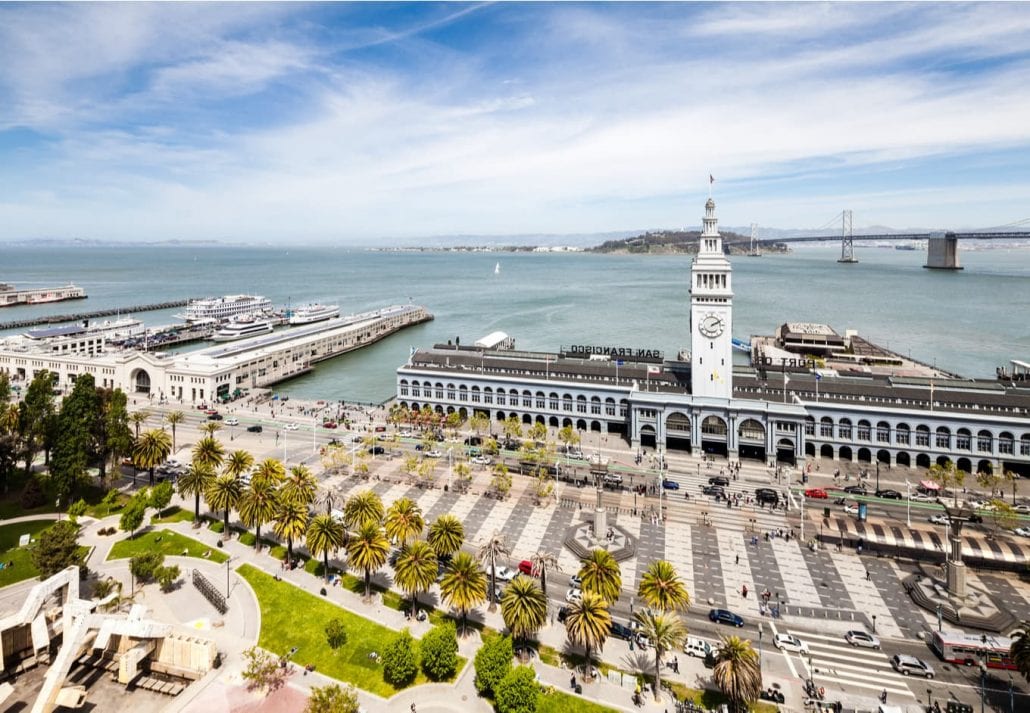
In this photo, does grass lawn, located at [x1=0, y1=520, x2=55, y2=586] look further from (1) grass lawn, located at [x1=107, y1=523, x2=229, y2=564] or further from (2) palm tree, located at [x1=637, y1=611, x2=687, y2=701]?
(2) palm tree, located at [x1=637, y1=611, x2=687, y2=701]

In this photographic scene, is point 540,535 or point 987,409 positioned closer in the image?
point 540,535

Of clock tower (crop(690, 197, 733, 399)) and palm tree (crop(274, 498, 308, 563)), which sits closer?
palm tree (crop(274, 498, 308, 563))

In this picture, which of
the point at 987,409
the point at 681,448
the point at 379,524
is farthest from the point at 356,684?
the point at 987,409

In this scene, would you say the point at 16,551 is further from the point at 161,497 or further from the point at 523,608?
the point at 523,608

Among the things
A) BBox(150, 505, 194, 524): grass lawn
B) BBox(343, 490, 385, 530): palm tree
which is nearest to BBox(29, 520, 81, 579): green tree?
BBox(150, 505, 194, 524): grass lawn

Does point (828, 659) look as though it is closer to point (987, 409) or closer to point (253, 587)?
point (253, 587)

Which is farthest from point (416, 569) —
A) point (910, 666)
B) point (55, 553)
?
point (910, 666)

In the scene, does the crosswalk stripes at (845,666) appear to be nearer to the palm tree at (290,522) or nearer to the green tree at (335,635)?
the green tree at (335,635)
